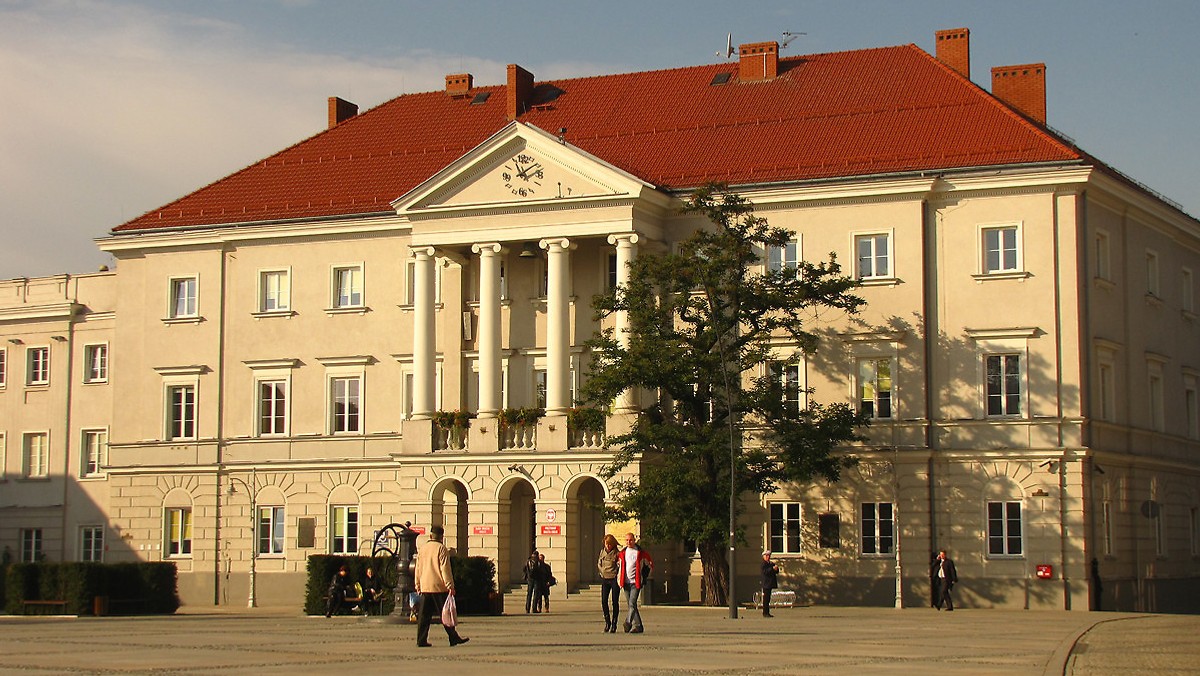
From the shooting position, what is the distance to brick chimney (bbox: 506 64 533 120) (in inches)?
2475

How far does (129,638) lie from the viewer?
1253 inches

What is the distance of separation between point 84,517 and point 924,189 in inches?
1331

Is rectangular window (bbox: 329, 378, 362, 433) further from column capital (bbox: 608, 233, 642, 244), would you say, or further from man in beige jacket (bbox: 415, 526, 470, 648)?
man in beige jacket (bbox: 415, 526, 470, 648)

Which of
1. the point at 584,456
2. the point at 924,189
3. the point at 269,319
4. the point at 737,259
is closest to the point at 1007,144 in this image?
the point at 924,189

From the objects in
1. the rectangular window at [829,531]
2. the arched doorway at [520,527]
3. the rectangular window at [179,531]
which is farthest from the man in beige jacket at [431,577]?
the rectangular window at [179,531]

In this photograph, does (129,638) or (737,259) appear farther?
(737,259)

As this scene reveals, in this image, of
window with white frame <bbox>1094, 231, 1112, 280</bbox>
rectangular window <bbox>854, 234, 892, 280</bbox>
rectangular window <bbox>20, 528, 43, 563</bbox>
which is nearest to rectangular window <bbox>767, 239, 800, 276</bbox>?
rectangular window <bbox>854, 234, 892, 280</bbox>

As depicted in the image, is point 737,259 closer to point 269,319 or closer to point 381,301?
point 381,301

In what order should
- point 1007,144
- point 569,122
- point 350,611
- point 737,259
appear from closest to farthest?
point 350,611 → point 737,259 → point 1007,144 → point 569,122

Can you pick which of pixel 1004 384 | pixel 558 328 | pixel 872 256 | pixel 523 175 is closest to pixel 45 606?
pixel 558 328

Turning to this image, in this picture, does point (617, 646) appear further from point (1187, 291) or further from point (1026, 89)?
point (1187, 291)

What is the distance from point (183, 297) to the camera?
6297 centimetres

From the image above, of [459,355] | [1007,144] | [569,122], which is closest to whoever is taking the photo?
[1007,144]

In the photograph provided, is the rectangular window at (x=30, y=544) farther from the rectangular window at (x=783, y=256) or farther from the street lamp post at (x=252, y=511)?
the rectangular window at (x=783, y=256)
